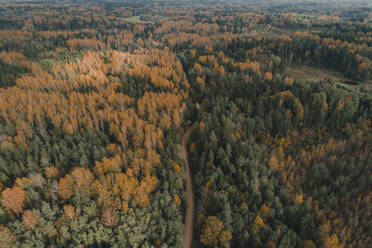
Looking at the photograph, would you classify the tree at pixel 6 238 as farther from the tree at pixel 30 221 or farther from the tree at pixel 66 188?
the tree at pixel 66 188

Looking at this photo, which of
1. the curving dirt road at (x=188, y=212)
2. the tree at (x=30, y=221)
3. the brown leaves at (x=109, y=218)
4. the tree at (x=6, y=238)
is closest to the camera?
the tree at (x=6, y=238)

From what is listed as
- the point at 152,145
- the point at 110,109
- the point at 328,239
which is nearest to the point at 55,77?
the point at 110,109

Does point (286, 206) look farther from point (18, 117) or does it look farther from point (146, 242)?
point (18, 117)

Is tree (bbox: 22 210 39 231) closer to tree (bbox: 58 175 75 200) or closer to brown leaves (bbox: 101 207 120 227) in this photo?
tree (bbox: 58 175 75 200)

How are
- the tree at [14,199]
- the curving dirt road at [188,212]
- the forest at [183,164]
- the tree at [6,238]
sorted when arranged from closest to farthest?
the tree at [6,238]
the tree at [14,199]
the forest at [183,164]
the curving dirt road at [188,212]

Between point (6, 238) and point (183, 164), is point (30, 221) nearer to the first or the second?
point (6, 238)

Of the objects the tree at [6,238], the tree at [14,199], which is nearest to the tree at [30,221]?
the tree at [6,238]

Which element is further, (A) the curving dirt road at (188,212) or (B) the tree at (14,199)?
(A) the curving dirt road at (188,212)

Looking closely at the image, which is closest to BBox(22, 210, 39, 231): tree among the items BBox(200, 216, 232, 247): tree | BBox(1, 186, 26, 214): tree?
BBox(1, 186, 26, 214): tree

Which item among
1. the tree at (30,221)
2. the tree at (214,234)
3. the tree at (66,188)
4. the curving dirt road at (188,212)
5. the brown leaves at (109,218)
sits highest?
the tree at (66,188)
